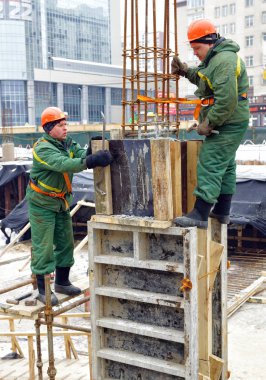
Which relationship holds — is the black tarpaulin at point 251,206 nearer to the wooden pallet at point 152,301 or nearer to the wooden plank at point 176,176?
the wooden pallet at point 152,301

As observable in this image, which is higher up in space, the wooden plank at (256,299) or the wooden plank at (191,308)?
the wooden plank at (191,308)

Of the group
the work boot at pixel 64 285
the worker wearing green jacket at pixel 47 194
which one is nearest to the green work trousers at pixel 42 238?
the worker wearing green jacket at pixel 47 194

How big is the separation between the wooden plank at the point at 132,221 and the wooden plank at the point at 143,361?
120 cm

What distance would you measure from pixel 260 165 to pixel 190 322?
47.5 ft

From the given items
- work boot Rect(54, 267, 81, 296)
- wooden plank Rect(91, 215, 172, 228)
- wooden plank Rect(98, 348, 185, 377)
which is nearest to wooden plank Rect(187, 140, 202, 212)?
wooden plank Rect(91, 215, 172, 228)

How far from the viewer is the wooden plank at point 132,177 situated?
179 inches

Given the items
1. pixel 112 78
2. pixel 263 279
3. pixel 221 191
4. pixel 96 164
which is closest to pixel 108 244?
pixel 96 164

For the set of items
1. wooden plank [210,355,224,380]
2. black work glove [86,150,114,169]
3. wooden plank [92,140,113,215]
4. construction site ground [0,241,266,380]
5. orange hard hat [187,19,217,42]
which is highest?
orange hard hat [187,19,217,42]

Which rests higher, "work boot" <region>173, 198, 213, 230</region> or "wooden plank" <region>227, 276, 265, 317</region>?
"work boot" <region>173, 198, 213, 230</region>

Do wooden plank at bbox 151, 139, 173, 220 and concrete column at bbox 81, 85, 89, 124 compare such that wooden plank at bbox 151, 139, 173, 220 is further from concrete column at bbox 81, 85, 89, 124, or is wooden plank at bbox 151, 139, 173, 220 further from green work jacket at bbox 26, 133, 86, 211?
concrete column at bbox 81, 85, 89, 124

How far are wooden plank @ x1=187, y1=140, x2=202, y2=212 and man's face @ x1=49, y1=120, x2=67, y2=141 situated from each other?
1447mm

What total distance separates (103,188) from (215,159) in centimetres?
102

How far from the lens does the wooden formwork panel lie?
439 cm

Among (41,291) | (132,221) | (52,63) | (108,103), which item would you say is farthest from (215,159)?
(108,103)
